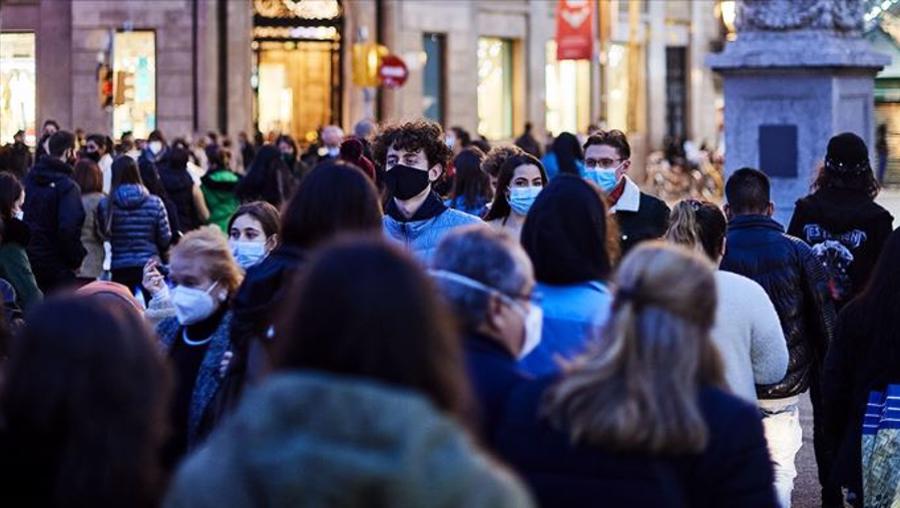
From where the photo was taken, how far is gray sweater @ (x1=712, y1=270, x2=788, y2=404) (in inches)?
323

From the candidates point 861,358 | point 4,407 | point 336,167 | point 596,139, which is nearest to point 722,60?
point 596,139

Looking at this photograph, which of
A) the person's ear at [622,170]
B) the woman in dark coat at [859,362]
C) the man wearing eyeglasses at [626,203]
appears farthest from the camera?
the person's ear at [622,170]

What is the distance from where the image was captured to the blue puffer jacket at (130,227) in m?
17.5

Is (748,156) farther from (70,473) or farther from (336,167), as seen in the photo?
(70,473)

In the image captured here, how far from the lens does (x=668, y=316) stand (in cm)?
485

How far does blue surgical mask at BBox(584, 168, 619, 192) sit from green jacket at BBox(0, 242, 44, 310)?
3779 millimetres

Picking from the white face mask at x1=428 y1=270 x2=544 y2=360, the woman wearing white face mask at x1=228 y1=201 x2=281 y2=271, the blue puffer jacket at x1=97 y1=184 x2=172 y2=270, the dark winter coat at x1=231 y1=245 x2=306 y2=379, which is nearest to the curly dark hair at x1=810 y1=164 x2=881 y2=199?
the woman wearing white face mask at x1=228 y1=201 x2=281 y2=271

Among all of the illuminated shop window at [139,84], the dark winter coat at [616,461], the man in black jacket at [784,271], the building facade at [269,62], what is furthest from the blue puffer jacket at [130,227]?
the illuminated shop window at [139,84]

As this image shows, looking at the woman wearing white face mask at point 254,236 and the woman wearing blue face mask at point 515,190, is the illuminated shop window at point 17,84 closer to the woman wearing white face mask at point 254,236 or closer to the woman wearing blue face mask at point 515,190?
the woman wearing blue face mask at point 515,190

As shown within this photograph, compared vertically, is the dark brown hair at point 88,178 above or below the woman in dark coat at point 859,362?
above

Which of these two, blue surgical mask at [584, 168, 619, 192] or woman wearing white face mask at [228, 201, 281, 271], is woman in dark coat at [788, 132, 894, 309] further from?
woman wearing white face mask at [228, 201, 281, 271]

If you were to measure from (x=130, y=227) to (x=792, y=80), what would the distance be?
574 centimetres

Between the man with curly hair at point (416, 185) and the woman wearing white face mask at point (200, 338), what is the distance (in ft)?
7.84

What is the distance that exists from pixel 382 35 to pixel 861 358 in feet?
132
